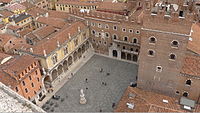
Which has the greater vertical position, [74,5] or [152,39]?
[74,5]

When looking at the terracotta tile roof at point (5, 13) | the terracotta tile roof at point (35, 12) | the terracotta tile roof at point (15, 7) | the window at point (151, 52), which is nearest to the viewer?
the window at point (151, 52)

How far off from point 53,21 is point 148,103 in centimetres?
3672

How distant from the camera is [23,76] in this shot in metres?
35.6

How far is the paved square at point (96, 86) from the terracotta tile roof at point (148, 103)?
7129 millimetres

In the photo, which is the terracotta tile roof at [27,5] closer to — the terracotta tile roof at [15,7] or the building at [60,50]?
the terracotta tile roof at [15,7]

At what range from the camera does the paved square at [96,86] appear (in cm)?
3791

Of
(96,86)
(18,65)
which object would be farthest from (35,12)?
(96,86)

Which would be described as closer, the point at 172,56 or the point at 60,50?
the point at 172,56

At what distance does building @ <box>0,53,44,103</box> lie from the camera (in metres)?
34.2

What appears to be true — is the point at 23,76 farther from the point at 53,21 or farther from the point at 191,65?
the point at 191,65

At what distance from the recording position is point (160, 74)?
31.3m

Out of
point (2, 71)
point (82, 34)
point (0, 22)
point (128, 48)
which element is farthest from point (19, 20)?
point (128, 48)

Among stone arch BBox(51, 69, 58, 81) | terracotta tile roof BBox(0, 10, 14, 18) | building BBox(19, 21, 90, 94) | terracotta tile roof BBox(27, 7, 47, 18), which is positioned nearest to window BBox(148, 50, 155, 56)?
building BBox(19, 21, 90, 94)

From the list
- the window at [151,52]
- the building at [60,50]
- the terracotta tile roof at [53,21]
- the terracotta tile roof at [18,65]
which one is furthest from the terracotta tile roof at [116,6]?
the terracotta tile roof at [18,65]
